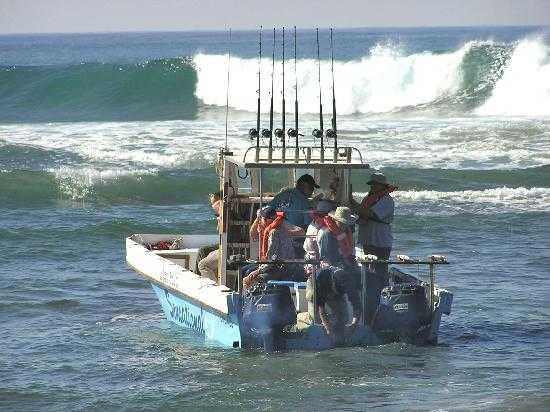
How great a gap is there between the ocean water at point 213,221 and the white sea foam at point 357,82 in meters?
0.12

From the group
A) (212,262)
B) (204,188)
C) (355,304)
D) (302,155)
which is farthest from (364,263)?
(204,188)

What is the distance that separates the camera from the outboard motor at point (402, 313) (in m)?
14.2

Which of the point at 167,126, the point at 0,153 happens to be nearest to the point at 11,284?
the point at 0,153

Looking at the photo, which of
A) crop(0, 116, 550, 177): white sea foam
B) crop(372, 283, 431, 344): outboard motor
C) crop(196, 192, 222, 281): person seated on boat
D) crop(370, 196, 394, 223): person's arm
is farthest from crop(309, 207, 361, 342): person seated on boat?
crop(0, 116, 550, 177): white sea foam

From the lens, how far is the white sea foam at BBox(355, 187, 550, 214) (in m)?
25.2

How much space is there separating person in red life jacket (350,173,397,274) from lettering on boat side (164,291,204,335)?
1.77 meters

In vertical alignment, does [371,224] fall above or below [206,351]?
above

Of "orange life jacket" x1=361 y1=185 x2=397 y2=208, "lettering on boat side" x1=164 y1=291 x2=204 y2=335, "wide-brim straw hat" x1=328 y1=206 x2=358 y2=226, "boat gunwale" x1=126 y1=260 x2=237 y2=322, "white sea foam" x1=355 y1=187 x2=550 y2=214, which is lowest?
"lettering on boat side" x1=164 y1=291 x2=204 y2=335

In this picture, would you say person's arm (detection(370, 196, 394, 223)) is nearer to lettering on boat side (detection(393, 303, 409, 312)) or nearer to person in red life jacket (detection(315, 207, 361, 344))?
person in red life jacket (detection(315, 207, 361, 344))

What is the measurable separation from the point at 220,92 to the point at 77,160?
65.8 ft

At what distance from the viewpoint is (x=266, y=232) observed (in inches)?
574

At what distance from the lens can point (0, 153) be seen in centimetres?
3369

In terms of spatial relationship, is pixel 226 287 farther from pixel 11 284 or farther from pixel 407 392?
pixel 11 284

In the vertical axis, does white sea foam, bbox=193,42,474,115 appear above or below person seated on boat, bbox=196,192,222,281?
above
